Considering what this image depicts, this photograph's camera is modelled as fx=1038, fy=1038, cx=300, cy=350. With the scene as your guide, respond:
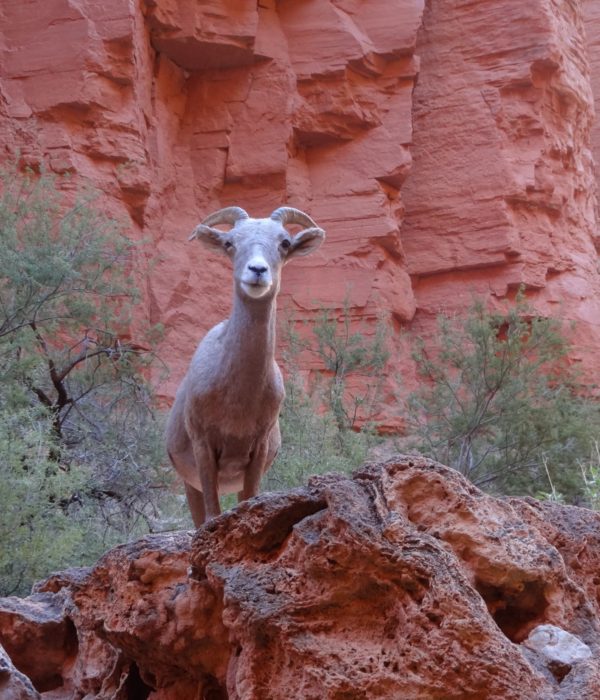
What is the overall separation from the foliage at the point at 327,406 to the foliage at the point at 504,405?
0.86 meters

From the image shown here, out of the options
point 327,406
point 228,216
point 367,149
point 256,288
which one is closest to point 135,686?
point 256,288

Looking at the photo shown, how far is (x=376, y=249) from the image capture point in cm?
1709

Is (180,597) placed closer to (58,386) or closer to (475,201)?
(58,386)

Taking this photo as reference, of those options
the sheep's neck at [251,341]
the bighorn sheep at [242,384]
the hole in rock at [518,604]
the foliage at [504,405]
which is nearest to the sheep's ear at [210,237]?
the bighorn sheep at [242,384]

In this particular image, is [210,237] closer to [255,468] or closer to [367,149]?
[255,468]

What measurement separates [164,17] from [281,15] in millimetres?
2373

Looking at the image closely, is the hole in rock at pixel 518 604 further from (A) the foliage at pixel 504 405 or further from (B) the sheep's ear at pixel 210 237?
(A) the foliage at pixel 504 405

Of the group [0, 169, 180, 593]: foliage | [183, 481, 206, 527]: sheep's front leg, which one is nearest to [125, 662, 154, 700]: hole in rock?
[183, 481, 206, 527]: sheep's front leg

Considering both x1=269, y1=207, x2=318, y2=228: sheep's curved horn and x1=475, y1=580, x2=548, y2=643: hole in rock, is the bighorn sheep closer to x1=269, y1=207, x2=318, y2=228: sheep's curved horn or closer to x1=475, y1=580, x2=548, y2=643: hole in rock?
x1=269, y1=207, x2=318, y2=228: sheep's curved horn

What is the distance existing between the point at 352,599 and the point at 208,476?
2.56 m

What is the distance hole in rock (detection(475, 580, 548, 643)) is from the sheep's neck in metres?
2.48

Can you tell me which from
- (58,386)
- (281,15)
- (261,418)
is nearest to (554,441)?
(58,386)

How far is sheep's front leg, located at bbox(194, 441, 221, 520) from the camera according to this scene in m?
5.32

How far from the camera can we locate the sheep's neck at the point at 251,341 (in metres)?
5.36
